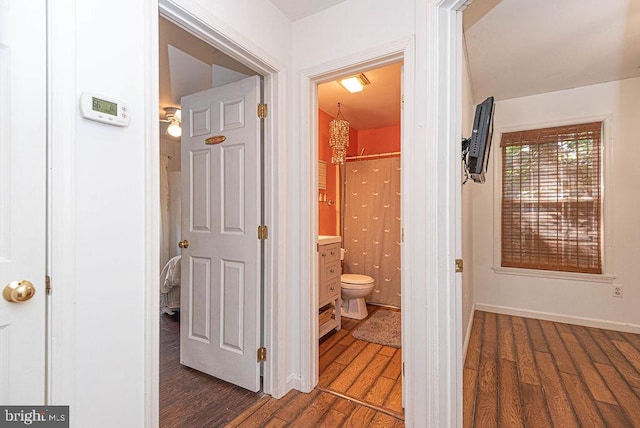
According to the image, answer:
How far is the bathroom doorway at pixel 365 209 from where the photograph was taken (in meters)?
2.82

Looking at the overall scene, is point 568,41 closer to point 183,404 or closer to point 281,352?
point 281,352

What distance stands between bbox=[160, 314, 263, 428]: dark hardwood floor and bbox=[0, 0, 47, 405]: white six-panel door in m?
0.98

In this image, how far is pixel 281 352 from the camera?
1.96 m

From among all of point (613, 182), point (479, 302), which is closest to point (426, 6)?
point (613, 182)

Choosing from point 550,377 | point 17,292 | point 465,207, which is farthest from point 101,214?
point 550,377

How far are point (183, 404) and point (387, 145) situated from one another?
394 cm

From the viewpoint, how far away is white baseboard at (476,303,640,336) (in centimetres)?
303

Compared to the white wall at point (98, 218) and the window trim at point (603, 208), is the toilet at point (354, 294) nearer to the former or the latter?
the window trim at point (603, 208)

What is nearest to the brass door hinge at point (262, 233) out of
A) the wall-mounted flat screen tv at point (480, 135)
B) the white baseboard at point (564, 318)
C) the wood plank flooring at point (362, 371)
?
the wood plank flooring at point (362, 371)

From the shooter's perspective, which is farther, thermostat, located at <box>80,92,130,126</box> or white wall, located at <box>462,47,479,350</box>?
white wall, located at <box>462,47,479,350</box>

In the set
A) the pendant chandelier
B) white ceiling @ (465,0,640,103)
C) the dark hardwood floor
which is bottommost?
the dark hardwood floor

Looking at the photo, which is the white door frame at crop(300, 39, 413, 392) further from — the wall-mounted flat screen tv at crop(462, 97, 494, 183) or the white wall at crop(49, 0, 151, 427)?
the white wall at crop(49, 0, 151, 427)

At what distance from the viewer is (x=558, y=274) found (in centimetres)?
332

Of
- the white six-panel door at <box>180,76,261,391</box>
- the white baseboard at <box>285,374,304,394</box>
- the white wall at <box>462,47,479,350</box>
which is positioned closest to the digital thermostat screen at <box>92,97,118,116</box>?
the white six-panel door at <box>180,76,261,391</box>
